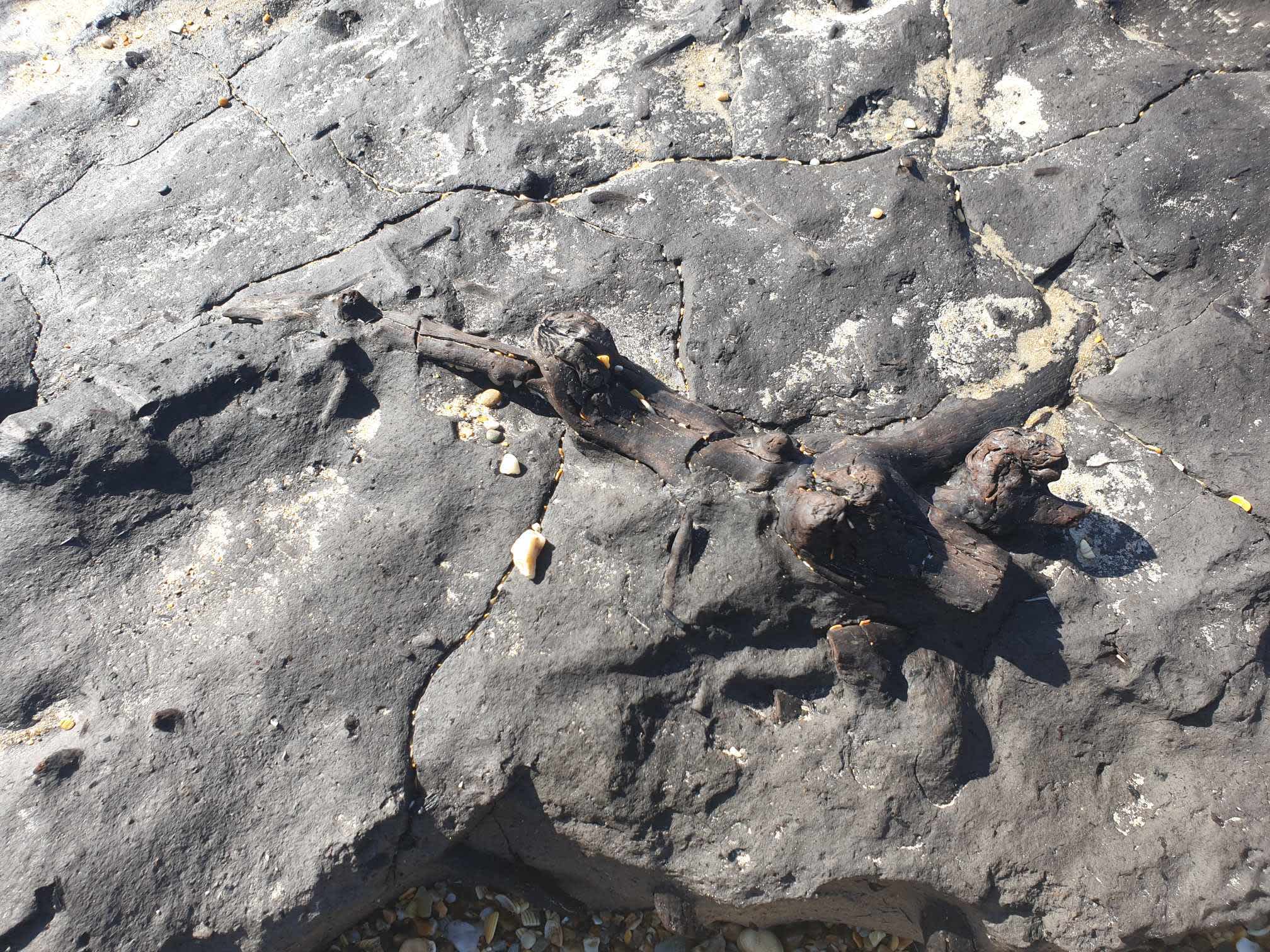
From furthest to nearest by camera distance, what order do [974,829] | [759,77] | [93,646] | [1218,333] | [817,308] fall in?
[759,77], [817,308], [1218,333], [93,646], [974,829]

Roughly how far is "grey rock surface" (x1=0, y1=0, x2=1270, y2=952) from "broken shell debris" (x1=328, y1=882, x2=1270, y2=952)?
0.46 ft

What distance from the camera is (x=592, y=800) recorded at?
245 centimetres

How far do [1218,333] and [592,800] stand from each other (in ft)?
7.71

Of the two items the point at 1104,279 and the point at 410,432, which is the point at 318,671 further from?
the point at 1104,279

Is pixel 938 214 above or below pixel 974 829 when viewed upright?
above

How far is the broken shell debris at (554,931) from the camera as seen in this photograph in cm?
283

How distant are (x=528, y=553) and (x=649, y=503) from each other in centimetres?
38

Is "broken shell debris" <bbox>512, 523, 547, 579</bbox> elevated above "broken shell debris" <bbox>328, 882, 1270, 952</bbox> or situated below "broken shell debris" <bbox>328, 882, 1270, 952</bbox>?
above

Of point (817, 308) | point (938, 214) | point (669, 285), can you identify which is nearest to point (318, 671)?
point (669, 285)

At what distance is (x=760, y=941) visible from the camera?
2840 mm

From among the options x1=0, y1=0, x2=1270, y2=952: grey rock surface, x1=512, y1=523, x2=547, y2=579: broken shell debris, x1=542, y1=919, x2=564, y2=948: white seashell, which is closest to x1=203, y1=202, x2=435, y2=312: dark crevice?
x1=0, y1=0, x2=1270, y2=952: grey rock surface

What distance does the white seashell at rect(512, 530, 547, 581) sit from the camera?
2.61 m

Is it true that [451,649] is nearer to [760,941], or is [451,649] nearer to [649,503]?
[649,503]

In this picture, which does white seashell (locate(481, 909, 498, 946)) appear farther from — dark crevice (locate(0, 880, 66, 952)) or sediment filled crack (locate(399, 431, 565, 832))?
dark crevice (locate(0, 880, 66, 952))
